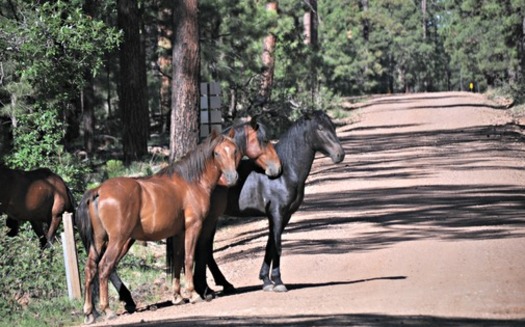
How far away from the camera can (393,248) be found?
16438 mm

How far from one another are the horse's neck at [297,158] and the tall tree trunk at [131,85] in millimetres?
12489

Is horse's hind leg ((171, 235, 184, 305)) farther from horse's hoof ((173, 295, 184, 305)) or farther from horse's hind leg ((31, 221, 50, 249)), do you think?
horse's hind leg ((31, 221, 50, 249))

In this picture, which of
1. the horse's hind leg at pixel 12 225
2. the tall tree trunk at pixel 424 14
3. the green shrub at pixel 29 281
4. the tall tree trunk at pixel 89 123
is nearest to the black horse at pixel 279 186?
the green shrub at pixel 29 281

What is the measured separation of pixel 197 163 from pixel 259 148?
31.1 inches

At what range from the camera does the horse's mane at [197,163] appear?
41.4 ft

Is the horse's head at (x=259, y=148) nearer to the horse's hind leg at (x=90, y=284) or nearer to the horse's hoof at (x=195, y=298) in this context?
the horse's hoof at (x=195, y=298)

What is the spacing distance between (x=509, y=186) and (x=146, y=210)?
13.3 meters

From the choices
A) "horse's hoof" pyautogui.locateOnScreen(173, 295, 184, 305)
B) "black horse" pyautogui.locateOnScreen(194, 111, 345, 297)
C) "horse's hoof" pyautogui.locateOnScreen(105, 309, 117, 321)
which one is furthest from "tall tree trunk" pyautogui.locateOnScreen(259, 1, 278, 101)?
"horse's hoof" pyautogui.locateOnScreen(105, 309, 117, 321)

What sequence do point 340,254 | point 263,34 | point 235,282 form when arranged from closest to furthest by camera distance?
point 235,282 < point 340,254 < point 263,34

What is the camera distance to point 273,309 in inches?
448

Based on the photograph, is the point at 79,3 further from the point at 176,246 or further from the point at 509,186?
the point at 176,246

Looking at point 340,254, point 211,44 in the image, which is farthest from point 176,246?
point 211,44

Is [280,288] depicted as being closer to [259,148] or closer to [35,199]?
[259,148]

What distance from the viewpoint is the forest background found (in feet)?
59.4
